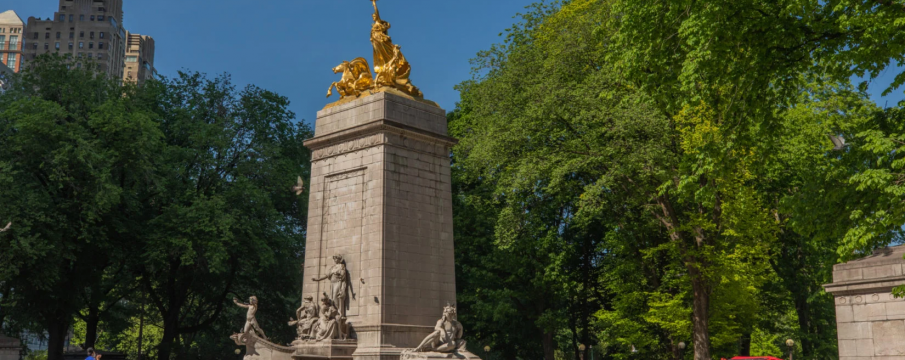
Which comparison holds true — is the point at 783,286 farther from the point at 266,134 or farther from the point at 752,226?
the point at 266,134

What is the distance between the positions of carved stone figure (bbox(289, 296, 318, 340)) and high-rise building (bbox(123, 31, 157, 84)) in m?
119

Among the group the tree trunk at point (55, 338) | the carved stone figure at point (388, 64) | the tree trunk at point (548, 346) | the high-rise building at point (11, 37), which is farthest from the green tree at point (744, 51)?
the high-rise building at point (11, 37)

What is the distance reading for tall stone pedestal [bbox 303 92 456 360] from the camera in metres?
22.0

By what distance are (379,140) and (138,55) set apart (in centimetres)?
12661

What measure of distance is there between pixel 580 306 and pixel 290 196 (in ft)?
49.1

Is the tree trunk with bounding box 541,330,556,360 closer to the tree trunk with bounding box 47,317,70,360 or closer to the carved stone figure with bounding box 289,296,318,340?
the carved stone figure with bounding box 289,296,318,340

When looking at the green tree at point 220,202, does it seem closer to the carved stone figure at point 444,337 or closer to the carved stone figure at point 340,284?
the carved stone figure at point 340,284

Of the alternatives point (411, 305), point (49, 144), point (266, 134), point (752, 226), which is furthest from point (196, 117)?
point (752, 226)

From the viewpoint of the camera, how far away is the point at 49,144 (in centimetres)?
3148

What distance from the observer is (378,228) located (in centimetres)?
2230

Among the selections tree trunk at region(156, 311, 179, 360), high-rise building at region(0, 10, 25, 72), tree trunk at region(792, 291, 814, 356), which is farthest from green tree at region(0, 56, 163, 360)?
high-rise building at region(0, 10, 25, 72)

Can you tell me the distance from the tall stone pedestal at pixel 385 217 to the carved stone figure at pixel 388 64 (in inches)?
30.2

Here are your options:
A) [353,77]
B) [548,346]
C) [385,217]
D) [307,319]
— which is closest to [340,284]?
[307,319]

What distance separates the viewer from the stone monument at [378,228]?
71.6 ft
